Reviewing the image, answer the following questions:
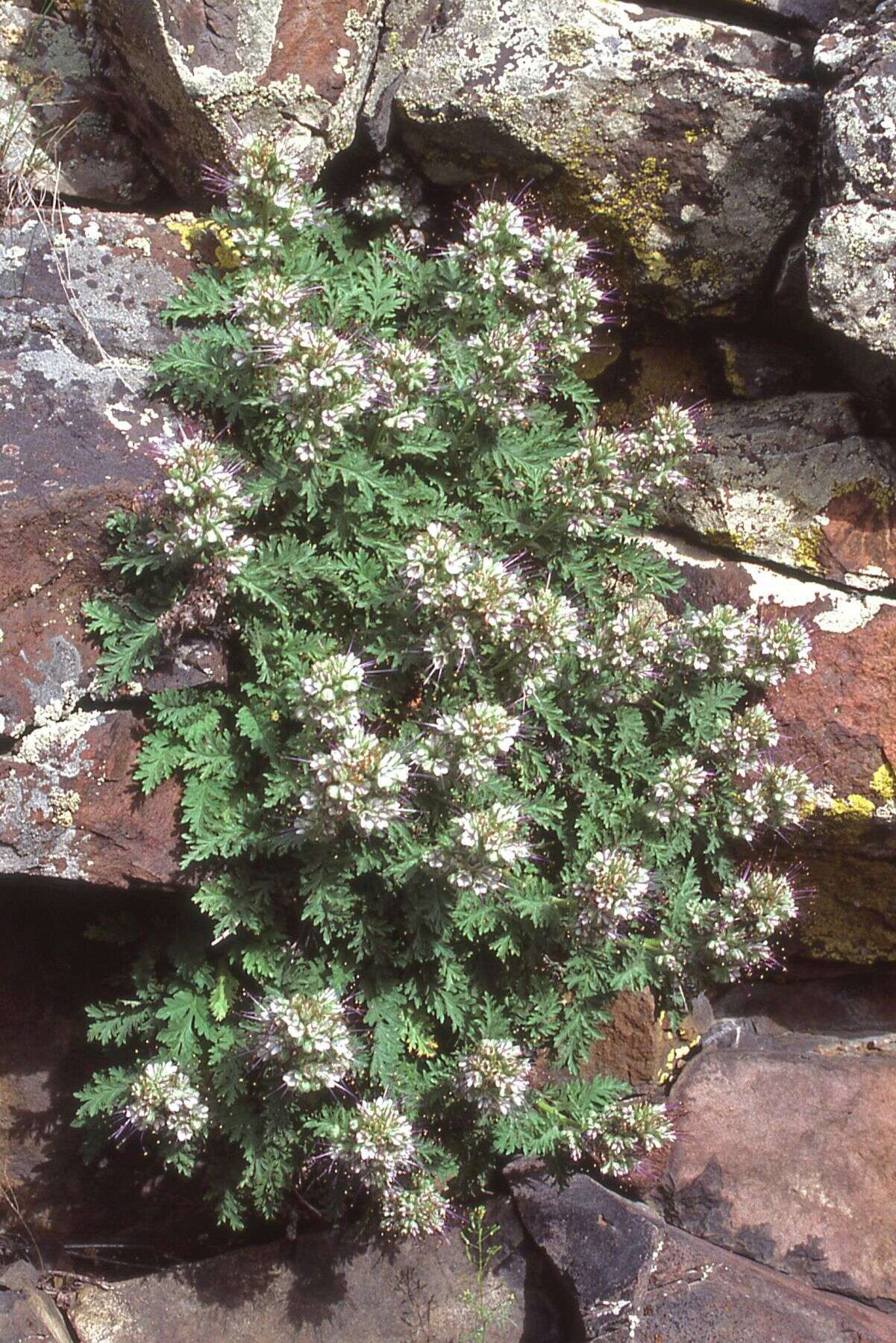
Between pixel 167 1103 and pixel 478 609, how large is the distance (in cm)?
244

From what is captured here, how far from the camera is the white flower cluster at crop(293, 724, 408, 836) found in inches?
166

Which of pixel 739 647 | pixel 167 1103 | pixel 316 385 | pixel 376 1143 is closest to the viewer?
pixel 316 385

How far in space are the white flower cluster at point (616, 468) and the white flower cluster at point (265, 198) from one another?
1614 millimetres

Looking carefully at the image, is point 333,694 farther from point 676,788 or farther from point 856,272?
point 856,272

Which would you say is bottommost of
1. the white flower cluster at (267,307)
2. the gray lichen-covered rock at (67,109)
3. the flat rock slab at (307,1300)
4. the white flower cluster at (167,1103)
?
the flat rock slab at (307,1300)

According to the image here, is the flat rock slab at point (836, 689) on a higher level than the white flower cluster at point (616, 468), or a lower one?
lower

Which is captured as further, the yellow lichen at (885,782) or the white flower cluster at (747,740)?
the yellow lichen at (885,782)

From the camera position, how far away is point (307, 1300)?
5.55 metres

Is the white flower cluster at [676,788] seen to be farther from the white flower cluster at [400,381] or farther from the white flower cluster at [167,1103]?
the white flower cluster at [167,1103]

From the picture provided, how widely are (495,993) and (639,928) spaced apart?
2.51ft

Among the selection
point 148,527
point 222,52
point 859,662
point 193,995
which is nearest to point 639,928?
point 859,662

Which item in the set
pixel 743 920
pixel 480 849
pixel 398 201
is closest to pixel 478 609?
pixel 480 849

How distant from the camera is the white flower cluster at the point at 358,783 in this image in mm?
4211

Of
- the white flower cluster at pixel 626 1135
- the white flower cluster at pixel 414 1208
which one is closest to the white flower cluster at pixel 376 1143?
the white flower cluster at pixel 414 1208
